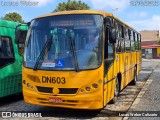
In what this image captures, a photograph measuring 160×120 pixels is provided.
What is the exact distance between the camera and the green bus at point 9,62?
32.6 ft

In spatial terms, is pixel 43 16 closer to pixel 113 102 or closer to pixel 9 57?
pixel 9 57

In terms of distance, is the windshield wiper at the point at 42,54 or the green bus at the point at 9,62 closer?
the windshield wiper at the point at 42,54

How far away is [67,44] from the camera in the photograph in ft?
27.1

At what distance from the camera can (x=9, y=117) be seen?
335 inches

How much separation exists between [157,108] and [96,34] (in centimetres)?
303

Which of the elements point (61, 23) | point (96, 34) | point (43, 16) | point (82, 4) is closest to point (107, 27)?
point (96, 34)

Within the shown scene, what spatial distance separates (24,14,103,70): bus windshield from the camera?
26.6 ft

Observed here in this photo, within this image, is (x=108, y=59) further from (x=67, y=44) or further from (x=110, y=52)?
(x=67, y=44)

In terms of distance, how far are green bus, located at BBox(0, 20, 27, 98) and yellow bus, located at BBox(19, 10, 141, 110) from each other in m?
1.45

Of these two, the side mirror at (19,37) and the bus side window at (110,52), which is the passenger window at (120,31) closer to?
the bus side window at (110,52)

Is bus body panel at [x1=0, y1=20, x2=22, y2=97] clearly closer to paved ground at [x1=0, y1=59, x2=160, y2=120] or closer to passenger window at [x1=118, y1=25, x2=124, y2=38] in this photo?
paved ground at [x1=0, y1=59, x2=160, y2=120]

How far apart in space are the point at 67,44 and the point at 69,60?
0.43 m

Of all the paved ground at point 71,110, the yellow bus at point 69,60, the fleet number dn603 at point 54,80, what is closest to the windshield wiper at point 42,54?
the yellow bus at point 69,60

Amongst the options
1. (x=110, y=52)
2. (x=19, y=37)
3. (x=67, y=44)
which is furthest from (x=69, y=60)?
(x=19, y=37)
